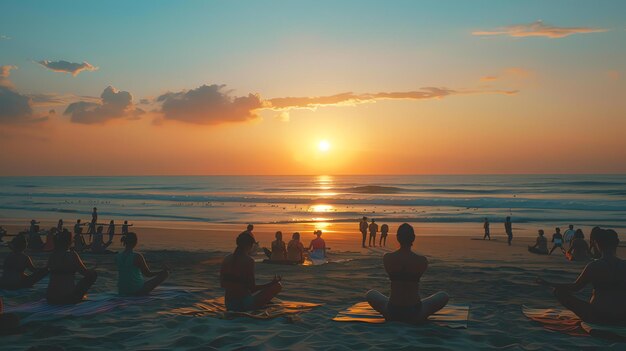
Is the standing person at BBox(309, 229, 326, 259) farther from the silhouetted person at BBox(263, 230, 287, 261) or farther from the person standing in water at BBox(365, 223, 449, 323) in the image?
the person standing in water at BBox(365, 223, 449, 323)

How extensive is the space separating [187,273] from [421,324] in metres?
8.20

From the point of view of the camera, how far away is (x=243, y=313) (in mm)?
8328

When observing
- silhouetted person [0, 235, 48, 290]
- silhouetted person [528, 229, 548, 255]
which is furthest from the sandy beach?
silhouetted person [528, 229, 548, 255]

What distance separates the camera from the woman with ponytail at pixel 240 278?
850 centimetres

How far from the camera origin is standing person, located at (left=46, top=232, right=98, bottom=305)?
880 centimetres

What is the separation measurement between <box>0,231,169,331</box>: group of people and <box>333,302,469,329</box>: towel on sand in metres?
3.47

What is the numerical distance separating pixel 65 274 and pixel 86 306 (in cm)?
63

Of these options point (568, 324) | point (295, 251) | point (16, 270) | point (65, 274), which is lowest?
point (568, 324)

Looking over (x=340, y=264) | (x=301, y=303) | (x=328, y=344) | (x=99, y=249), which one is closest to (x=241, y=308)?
→ (x=301, y=303)

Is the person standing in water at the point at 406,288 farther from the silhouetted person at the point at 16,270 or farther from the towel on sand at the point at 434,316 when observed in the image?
the silhouetted person at the point at 16,270

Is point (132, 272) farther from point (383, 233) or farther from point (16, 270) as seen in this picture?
point (383, 233)

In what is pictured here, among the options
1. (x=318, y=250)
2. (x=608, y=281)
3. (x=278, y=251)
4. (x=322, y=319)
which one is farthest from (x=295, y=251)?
(x=608, y=281)

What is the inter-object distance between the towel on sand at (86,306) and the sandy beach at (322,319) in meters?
0.20

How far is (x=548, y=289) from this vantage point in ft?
39.0
